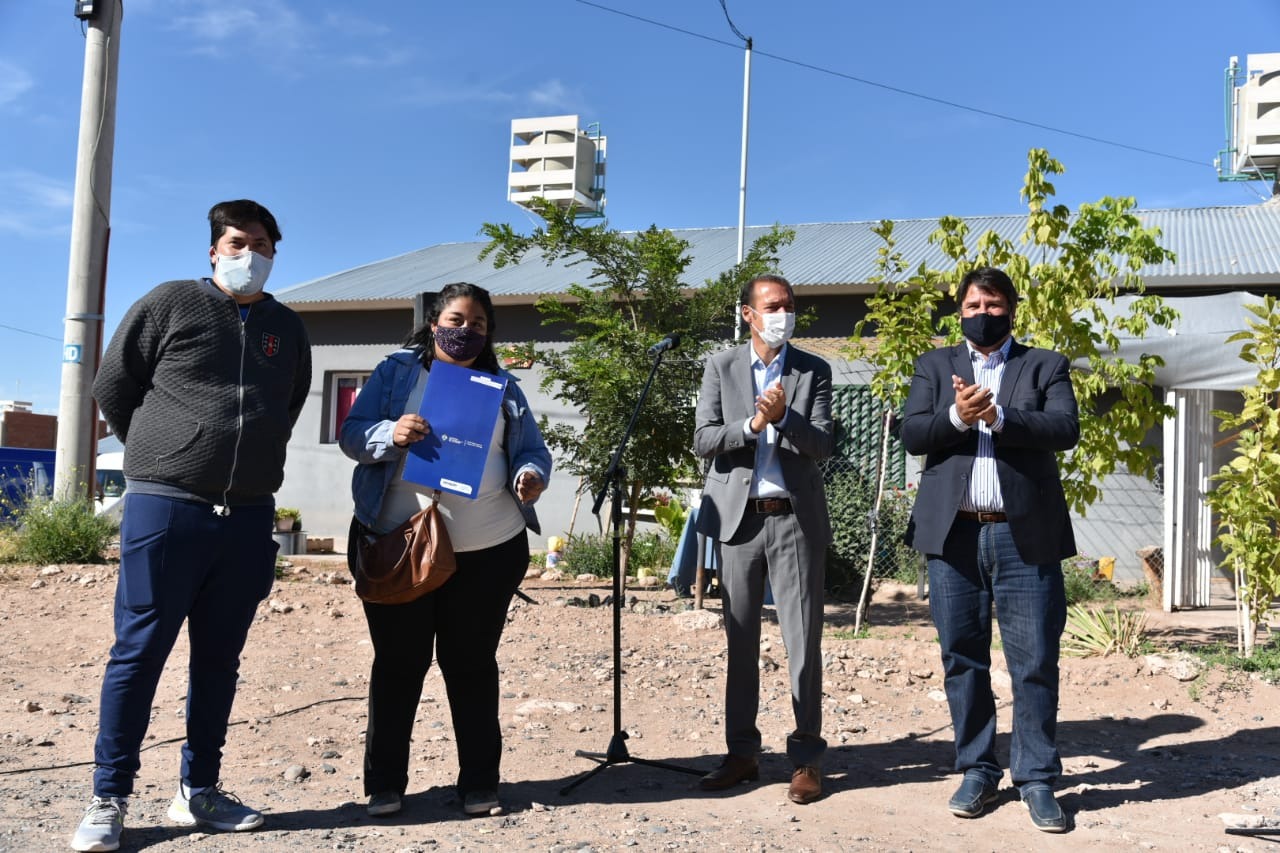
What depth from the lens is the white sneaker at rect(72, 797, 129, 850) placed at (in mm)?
3451

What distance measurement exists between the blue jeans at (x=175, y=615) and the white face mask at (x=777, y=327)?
203 centimetres

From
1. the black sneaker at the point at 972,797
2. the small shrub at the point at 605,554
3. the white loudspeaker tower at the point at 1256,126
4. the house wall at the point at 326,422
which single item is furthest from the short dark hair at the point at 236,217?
the white loudspeaker tower at the point at 1256,126

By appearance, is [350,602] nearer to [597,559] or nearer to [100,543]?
[100,543]

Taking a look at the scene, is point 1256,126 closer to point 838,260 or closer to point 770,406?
point 838,260

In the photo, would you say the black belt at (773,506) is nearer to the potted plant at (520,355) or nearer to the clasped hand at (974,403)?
the clasped hand at (974,403)

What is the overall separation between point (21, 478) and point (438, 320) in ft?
27.5

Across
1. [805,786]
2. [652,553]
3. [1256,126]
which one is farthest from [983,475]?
[1256,126]

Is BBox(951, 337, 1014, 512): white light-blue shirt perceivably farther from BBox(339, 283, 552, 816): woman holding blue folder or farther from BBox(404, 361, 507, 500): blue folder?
BBox(404, 361, 507, 500): blue folder

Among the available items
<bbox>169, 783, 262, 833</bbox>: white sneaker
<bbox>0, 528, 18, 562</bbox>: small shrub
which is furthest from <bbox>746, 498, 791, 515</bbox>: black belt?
<bbox>0, 528, 18, 562</bbox>: small shrub

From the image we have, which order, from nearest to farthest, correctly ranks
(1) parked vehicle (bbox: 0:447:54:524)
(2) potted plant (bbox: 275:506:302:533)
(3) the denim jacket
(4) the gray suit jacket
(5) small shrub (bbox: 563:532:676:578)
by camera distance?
1. (3) the denim jacket
2. (4) the gray suit jacket
3. (1) parked vehicle (bbox: 0:447:54:524)
4. (5) small shrub (bbox: 563:532:676:578)
5. (2) potted plant (bbox: 275:506:302:533)

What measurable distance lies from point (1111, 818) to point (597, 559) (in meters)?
7.30

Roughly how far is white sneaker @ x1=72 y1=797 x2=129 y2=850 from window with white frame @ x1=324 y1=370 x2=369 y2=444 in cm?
1373

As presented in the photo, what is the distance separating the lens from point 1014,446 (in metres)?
4.11

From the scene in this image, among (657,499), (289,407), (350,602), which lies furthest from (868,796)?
(657,499)
